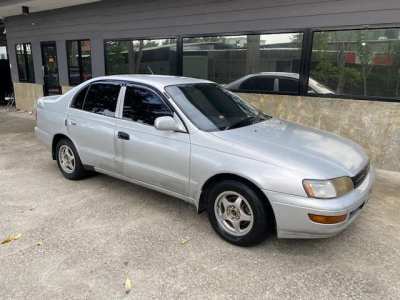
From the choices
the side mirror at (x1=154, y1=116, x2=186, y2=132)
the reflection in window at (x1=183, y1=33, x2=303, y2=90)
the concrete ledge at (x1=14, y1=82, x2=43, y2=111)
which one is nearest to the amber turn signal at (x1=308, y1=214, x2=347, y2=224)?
the side mirror at (x1=154, y1=116, x2=186, y2=132)

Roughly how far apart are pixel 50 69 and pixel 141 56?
4.61 meters

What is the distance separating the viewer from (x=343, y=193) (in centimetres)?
295

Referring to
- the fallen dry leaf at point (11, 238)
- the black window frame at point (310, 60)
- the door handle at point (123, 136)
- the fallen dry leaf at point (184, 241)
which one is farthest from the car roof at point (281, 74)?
the fallen dry leaf at point (11, 238)

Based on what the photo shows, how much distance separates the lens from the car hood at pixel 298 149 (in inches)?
118

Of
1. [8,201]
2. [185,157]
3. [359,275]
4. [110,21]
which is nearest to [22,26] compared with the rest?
[110,21]

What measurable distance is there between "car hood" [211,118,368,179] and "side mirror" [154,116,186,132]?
424 millimetres

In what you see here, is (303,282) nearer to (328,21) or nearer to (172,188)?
(172,188)

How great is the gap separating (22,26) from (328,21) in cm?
1096

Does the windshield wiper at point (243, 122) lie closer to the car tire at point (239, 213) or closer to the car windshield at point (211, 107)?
the car windshield at point (211, 107)

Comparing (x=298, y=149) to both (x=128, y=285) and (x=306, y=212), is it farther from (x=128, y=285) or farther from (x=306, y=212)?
(x=128, y=285)

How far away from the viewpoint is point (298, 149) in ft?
10.7

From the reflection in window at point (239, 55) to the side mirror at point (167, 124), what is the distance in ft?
12.2

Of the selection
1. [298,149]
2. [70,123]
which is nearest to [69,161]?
[70,123]

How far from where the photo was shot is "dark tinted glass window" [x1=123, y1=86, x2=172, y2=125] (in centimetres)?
385
